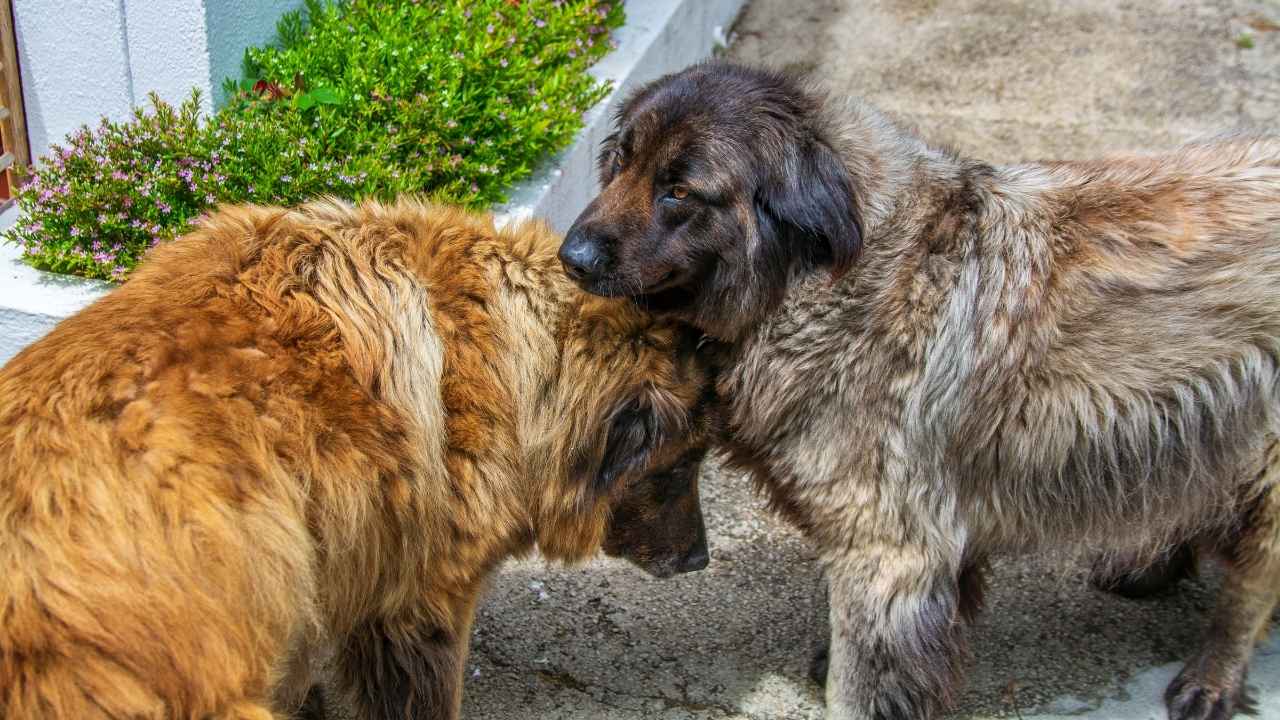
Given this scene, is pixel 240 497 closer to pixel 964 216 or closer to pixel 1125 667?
pixel 964 216

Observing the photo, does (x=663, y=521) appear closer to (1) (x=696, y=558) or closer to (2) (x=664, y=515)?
(2) (x=664, y=515)

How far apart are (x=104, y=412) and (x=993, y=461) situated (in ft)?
7.52

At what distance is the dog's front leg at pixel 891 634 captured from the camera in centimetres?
369

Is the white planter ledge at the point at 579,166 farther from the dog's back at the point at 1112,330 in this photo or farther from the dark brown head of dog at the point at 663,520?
the dog's back at the point at 1112,330

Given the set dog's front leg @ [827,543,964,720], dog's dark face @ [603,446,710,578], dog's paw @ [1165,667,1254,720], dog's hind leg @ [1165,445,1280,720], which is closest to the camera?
dog's front leg @ [827,543,964,720]

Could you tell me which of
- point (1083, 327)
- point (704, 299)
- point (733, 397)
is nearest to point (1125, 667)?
point (1083, 327)

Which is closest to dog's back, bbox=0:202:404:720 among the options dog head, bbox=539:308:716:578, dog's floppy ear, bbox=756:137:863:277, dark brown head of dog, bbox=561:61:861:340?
dog head, bbox=539:308:716:578

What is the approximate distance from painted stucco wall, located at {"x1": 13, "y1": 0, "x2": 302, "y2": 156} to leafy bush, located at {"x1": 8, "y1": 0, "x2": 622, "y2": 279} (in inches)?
5.2

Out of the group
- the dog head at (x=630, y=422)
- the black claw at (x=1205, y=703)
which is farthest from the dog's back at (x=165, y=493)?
the black claw at (x=1205, y=703)

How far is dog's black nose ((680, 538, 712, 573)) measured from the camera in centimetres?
404

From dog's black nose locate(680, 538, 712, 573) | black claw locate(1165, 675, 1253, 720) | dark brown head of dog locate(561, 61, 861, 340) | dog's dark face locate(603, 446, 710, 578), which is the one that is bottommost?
black claw locate(1165, 675, 1253, 720)

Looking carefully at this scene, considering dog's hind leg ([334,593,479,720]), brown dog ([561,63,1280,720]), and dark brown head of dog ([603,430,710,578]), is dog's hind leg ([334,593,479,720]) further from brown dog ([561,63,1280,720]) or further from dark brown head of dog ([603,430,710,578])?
brown dog ([561,63,1280,720])

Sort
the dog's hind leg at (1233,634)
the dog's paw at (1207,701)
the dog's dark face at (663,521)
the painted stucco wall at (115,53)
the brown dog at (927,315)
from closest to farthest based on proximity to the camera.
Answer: the brown dog at (927,315) → the dog's dark face at (663,521) → the dog's hind leg at (1233,634) → the dog's paw at (1207,701) → the painted stucco wall at (115,53)

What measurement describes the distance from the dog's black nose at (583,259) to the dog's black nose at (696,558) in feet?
3.53
